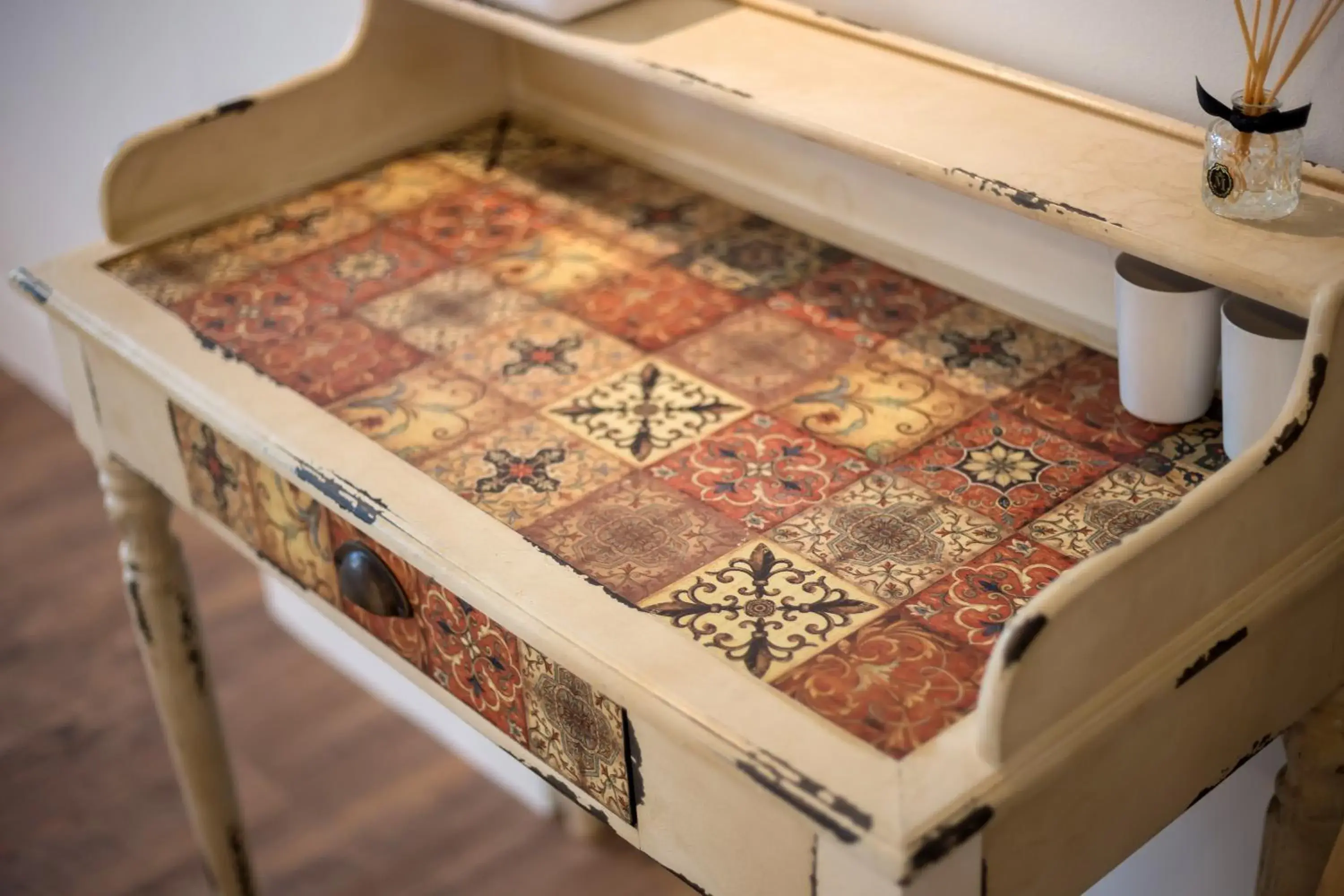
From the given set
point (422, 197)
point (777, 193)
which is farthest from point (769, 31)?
point (422, 197)

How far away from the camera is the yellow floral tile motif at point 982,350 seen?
4.20 ft

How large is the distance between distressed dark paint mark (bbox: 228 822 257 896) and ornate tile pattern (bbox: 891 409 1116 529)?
1.04 meters

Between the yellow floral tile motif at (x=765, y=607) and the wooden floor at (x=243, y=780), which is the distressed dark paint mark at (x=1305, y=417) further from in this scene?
the wooden floor at (x=243, y=780)

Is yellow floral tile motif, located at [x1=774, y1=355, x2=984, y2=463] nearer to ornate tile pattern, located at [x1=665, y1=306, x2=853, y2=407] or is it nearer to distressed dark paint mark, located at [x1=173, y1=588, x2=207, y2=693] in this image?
ornate tile pattern, located at [x1=665, y1=306, x2=853, y2=407]

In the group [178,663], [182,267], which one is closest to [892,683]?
[182,267]

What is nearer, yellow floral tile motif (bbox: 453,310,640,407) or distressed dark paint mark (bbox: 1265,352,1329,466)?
distressed dark paint mark (bbox: 1265,352,1329,466)

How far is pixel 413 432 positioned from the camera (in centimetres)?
125

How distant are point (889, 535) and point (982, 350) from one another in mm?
280

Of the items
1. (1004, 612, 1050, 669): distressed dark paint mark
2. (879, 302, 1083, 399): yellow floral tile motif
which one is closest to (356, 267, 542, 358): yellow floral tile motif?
(879, 302, 1083, 399): yellow floral tile motif

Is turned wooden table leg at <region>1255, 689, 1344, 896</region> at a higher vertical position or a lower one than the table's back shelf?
lower

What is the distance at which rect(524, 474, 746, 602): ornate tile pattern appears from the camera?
108 cm

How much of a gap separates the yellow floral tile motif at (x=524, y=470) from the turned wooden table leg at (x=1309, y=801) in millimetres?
565

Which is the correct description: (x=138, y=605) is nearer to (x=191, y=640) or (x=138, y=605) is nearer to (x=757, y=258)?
(x=191, y=640)

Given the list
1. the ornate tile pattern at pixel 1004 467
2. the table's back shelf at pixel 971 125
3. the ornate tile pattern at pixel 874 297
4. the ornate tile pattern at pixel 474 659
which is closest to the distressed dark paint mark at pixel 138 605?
the table's back shelf at pixel 971 125
